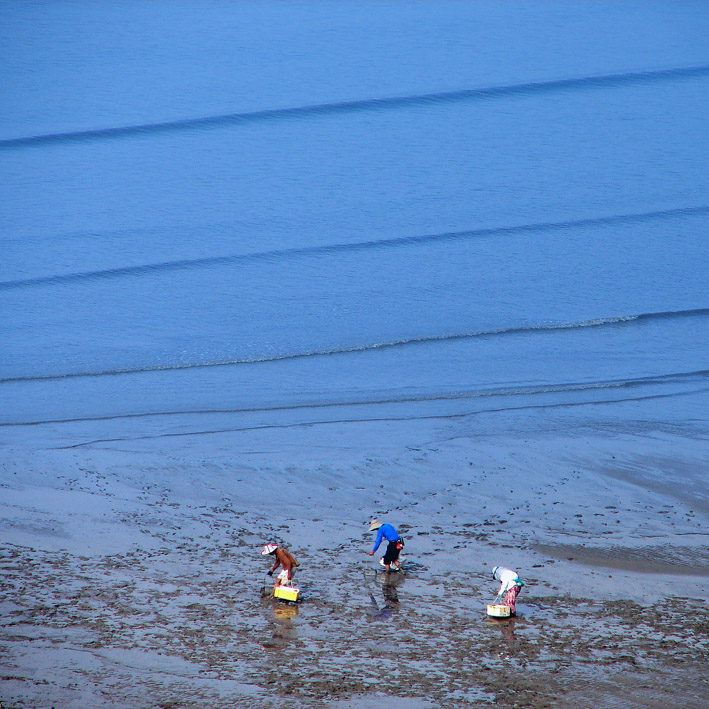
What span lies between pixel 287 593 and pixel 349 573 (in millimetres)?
819

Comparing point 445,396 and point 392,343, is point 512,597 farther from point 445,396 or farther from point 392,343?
point 392,343

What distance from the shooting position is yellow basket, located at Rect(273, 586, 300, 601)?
23.1ft

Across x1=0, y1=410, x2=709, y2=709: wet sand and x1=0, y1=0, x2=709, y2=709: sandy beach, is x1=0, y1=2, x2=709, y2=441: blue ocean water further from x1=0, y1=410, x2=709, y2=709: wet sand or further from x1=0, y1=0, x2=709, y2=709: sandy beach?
x1=0, y1=410, x2=709, y2=709: wet sand

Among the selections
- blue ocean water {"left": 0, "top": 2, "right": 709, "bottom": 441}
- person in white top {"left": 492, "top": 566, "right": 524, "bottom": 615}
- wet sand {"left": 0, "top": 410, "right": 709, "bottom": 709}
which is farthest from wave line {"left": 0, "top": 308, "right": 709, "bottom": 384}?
person in white top {"left": 492, "top": 566, "right": 524, "bottom": 615}

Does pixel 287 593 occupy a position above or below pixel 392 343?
below

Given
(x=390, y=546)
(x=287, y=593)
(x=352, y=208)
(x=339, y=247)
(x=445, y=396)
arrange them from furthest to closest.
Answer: (x=352, y=208) < (x=339, y=247) < (x=445, y=396) < (x=390, y=546) < (x=287, y=593)

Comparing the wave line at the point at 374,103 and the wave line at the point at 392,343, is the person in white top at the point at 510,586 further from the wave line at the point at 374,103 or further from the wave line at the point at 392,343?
the wave line at the point at 374,103

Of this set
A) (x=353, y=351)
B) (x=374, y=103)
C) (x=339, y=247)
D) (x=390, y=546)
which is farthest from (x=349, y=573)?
(x=374, y=103)

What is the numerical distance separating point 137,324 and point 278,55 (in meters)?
12.5

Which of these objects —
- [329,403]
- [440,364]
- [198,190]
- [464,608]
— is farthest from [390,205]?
[464,608]

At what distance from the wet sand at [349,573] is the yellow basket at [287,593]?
3.0 inches

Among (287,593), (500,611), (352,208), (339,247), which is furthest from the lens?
(352,208)

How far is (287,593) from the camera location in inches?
278

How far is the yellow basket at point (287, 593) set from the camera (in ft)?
23.1
